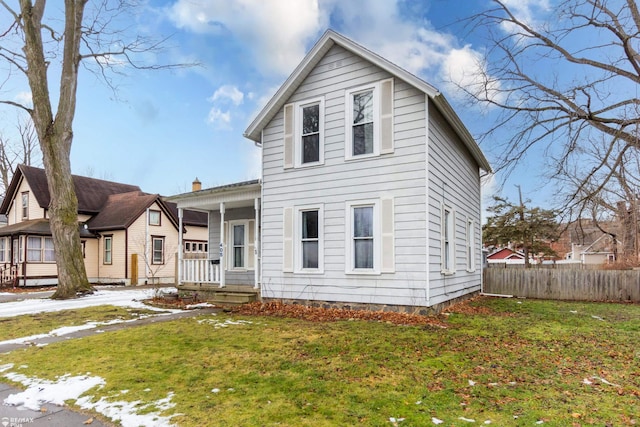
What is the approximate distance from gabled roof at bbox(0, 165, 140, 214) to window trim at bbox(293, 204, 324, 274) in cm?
1793

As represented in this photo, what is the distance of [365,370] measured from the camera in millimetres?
4707

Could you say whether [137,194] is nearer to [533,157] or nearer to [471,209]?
[471,209]

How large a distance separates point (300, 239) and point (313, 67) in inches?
183

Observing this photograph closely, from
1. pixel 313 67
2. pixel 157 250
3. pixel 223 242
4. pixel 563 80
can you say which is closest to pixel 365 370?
pixel 313 67

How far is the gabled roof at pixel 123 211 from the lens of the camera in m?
21.5

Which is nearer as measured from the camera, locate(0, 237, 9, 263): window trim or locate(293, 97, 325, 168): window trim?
locate(293, 97, 325, 168): window trim

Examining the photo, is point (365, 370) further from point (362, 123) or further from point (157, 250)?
point (157, 250)

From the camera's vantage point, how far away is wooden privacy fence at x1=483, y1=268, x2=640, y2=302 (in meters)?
13.3

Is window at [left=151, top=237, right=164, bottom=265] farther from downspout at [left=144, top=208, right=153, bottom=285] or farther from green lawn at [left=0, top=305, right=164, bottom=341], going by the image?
green lawn at [left=0, top=305, right=164, bottom=341]

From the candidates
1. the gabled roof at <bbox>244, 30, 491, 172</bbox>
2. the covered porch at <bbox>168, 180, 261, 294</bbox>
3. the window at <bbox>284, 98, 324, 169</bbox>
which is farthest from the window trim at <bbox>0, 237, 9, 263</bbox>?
the window at <bbox>284, 98, 324, 169</bbox>

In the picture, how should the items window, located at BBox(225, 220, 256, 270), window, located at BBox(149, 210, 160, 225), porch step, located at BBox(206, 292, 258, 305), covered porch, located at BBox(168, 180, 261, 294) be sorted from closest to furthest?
porch step, located at BBox(206, 292, 258, 305) < covered porch, located at BBox(168, 180, 261, 294) < window, located at BBox(225, 220, 256, 270) < window, located at BBox(149, 210, 160, 225)

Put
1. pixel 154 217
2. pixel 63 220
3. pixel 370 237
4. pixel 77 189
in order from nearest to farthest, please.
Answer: pixel 370 237
pixel 63 220
pixel 154 217
pixel 77 189

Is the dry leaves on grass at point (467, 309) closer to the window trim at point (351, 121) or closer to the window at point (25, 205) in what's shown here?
the window trim at point (351, 121)

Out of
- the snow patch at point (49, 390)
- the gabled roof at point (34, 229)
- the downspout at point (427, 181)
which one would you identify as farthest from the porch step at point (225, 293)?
the gabled roof at point (34, 229)
